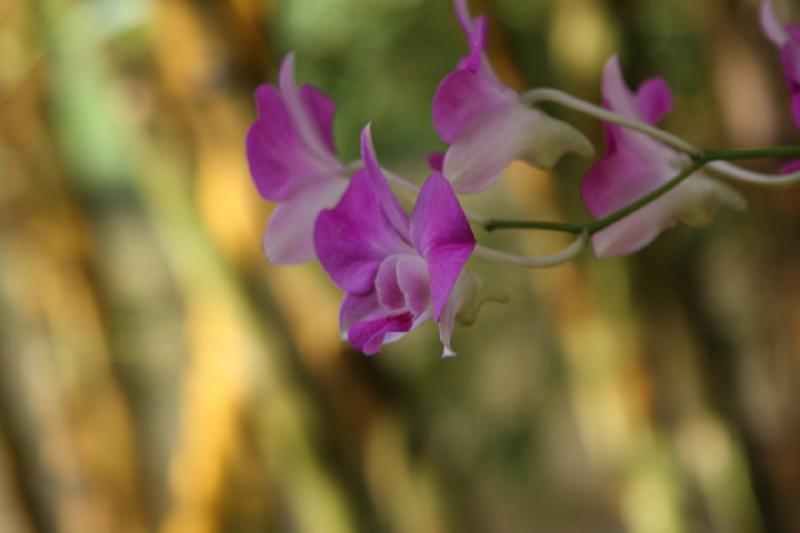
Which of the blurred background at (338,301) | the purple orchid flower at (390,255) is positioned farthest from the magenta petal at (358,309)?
the blurred background at (338,301)

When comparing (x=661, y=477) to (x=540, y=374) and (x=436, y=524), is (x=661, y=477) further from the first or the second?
(x=540, y=374)

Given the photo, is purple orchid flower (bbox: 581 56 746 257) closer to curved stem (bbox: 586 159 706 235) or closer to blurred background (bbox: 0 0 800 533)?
curved stem (bbox: 586 159 706 235)

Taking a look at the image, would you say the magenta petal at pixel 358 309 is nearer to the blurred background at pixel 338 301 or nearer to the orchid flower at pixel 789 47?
the orchid flower at pixel 789 47

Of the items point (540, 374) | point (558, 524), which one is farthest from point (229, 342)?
point (558, 524)

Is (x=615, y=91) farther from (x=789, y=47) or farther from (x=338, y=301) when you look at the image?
(x=338, y=301)

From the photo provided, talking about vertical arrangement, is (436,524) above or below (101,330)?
below
